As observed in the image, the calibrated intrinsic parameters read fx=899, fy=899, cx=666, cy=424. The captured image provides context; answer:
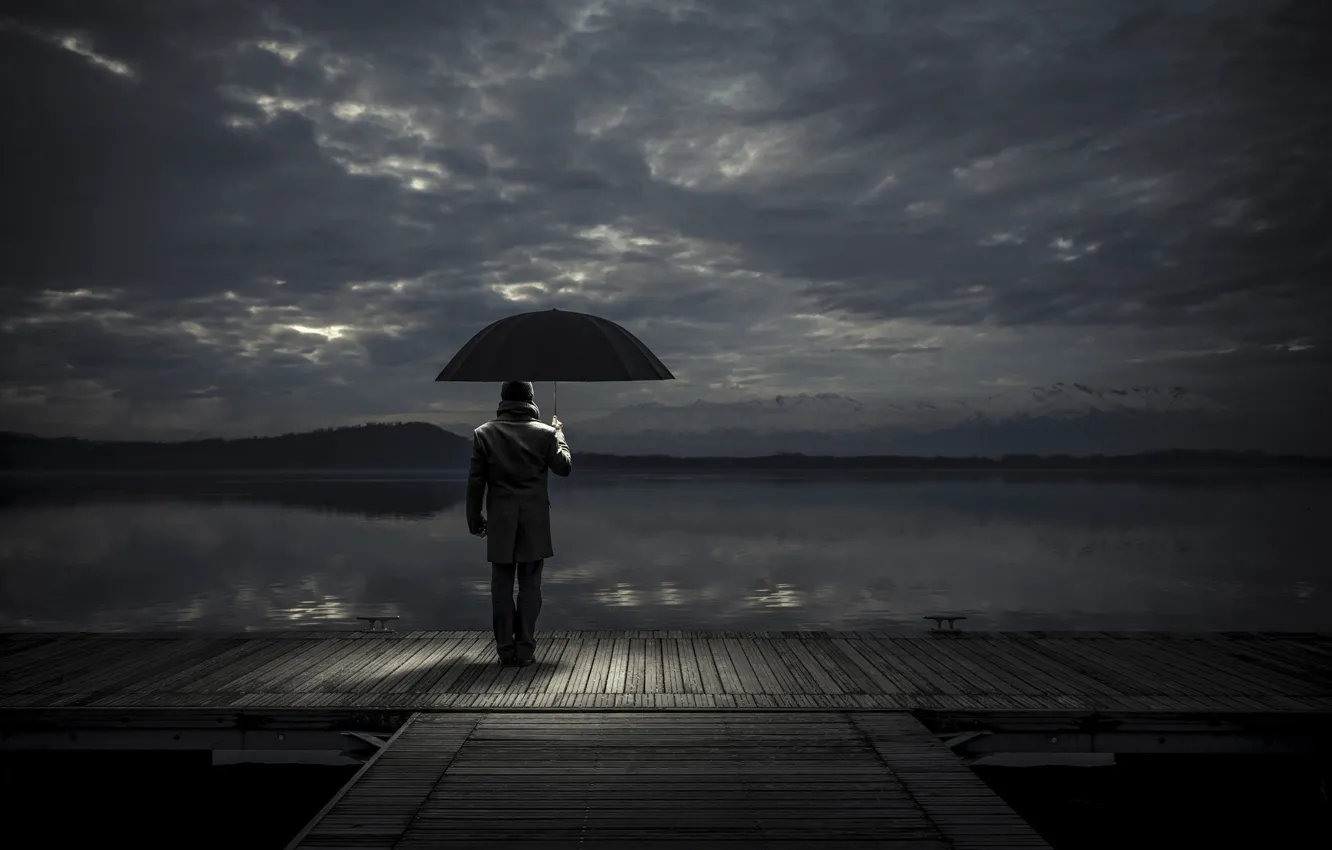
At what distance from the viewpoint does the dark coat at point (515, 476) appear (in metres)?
7.28

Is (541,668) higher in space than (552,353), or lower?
lower

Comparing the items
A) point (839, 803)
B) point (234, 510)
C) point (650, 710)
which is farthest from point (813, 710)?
point (234, 510)

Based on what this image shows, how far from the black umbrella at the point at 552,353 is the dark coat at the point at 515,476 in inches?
22.9

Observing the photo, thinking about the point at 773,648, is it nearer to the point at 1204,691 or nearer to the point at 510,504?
the point at 510,504

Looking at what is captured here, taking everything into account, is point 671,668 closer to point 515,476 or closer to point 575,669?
point 575,669

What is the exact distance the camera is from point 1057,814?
795cm

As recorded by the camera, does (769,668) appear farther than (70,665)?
No

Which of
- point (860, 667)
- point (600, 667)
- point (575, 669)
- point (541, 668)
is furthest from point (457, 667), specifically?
point (860, 667)

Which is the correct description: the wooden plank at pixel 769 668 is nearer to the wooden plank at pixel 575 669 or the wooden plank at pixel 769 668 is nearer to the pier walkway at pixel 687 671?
the pier walkway at pixel 687 671

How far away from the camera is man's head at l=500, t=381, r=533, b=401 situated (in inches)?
291

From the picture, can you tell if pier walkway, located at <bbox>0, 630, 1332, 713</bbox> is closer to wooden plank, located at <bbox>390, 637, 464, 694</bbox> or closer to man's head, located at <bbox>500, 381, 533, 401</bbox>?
wooden plank, located at <bbox>390, 637, 464, 694</bbox>

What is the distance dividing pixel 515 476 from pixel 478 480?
12.2 inches

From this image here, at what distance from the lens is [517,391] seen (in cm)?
740

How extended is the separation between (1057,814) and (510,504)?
5.53m
